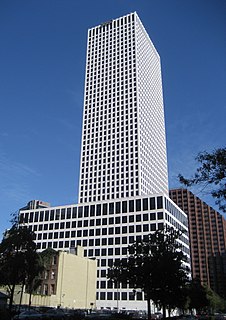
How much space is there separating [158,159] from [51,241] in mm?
73906

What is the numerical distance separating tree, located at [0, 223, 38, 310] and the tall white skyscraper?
102688mm

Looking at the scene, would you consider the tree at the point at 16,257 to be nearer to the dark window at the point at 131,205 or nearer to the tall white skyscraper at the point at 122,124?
the dark window at the point at 131,205

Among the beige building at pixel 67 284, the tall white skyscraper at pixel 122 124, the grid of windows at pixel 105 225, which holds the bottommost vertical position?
the beige building at pixel 67 284

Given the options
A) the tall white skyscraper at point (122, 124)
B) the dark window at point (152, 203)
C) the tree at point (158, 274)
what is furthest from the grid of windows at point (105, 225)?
the tree at point (158, 274)

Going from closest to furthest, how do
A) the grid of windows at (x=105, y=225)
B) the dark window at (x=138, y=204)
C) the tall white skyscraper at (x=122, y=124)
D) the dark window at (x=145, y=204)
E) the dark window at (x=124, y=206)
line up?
1. the grid of windows at (x=105, y=225)
2. the dark window at (x=145, y=204)
3. the dark window at (x=138, y=204)
4. the dark window at (x=124, y=206)
5. the tall white skyscraper at (x=122, y=124)

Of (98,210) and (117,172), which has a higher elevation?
(117,172)

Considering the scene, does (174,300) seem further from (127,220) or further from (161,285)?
(127,220)

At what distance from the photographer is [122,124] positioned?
16825 cm

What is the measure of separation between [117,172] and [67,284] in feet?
229

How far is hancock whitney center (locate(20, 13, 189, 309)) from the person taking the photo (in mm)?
121750

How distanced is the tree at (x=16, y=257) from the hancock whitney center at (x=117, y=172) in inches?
2874

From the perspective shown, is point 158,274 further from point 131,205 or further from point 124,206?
point 124,206

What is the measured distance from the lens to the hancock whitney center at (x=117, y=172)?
121750mm

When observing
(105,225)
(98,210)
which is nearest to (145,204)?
(105,225)
